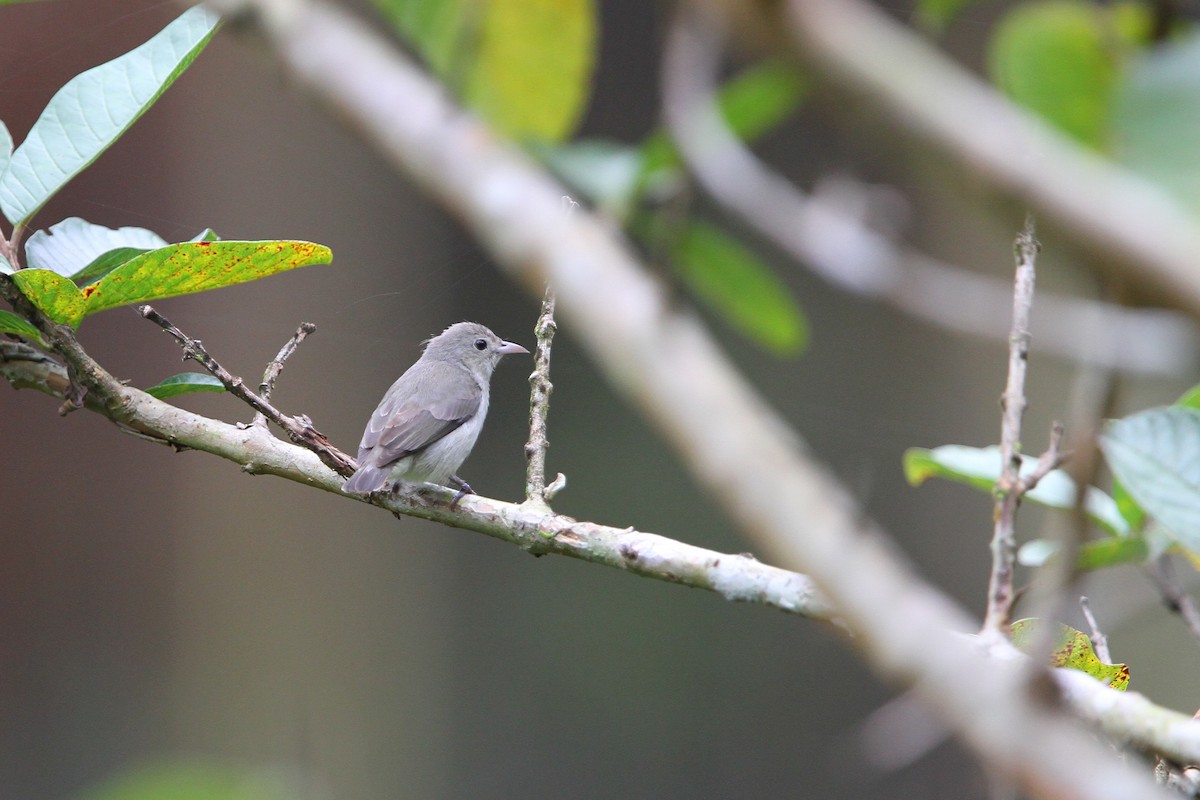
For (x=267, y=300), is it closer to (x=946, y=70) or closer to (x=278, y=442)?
(x=278, y=442)

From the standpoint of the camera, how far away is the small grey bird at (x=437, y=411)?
8.16 ft

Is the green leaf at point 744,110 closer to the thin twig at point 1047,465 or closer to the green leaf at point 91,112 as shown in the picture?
the thin twig at point 1047,465

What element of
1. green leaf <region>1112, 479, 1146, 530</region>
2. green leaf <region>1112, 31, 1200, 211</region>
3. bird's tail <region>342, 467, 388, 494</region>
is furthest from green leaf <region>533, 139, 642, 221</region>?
green leaf <region>1112, 479, 1146, 530</region>

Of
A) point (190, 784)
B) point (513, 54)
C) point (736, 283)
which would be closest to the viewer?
point (190, 784)

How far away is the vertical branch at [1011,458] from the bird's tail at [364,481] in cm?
97

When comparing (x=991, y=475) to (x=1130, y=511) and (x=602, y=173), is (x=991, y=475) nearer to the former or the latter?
(x=1130, y=511)

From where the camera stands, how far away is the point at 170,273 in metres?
1.51

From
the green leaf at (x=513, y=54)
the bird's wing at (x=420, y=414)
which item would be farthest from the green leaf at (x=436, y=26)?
the bird's wing at (x=420, y=414)

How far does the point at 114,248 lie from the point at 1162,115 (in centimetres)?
149

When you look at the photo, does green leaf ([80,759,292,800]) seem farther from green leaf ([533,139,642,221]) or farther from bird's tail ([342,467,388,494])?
bird's tail ([342,467,388,494])

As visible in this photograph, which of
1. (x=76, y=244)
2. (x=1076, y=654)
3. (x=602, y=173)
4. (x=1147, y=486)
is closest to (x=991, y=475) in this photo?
(x=1076, y=654)

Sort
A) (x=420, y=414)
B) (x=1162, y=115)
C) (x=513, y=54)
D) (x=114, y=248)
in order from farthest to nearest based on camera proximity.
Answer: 1. (x=420, y=414)
2. (x=114, y=248)
3. (x=513, y=54)
4. (x=1162, y=115)

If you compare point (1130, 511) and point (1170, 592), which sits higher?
point (1130, 511)

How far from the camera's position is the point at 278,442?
1.72 m
